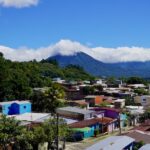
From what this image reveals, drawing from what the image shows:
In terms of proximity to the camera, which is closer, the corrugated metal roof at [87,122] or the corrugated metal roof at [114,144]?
the corrugated metal roof at [114,144]

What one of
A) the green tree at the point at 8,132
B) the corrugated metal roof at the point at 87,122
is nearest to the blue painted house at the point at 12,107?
the corrugated metal roof at the point at 87,122

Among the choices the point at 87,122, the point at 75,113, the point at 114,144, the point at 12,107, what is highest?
the point at 12,107

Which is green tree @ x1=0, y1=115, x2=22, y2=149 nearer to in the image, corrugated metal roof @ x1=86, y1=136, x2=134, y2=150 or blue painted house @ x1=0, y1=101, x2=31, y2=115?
corrugated metal roof @ x1=86, y1=136, x2=134, y2=150

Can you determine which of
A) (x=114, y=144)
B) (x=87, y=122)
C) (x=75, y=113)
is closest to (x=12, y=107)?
(x=75, y=113)

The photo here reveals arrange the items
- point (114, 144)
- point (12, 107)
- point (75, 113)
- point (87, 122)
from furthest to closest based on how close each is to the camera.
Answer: point (12, 107) < point (75, 113) < point (87, 122) < point (114, 144)

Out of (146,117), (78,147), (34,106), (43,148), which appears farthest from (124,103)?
(43,148)

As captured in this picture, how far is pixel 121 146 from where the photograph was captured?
A: 97.3 feet

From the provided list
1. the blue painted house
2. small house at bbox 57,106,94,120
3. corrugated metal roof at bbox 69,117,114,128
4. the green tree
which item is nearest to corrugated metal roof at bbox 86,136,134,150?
the green tree

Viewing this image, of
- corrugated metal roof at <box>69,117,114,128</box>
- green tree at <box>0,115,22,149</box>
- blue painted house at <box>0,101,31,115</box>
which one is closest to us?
green tree at <box>0,115,22,149</box>

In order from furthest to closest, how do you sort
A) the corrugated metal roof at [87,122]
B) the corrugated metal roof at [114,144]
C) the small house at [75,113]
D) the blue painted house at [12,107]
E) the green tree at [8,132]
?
the blue painted house at [12,107], the small house at [75,113], the corrugated metal roof at [87,122], the green tree at [8,132], the corrugated metal roof at [114,144]

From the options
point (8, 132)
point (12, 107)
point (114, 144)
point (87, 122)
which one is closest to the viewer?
point (8, 132)

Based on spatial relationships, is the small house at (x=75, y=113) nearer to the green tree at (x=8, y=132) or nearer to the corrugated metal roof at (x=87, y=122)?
the corrugated metal roof at (x=87, y=122)

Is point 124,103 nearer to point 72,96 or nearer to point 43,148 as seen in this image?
point 72,96

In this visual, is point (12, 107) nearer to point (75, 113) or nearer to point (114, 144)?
point (75, 113)
